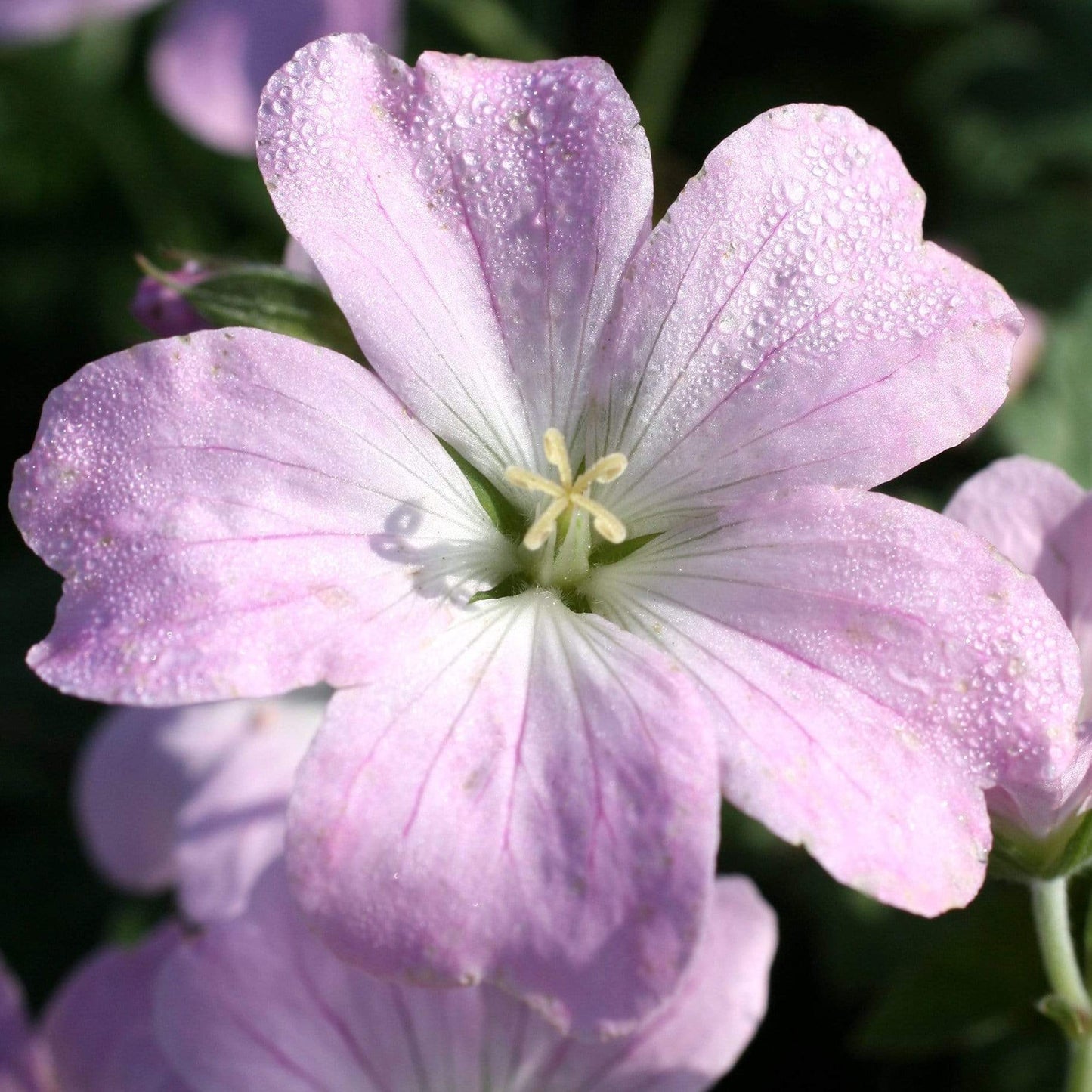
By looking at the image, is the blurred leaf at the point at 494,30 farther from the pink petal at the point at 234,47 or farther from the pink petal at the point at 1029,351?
the pink petal at the point at 1029,351

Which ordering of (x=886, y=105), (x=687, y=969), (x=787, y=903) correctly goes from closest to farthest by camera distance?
(x=687, y=969) → (x=787, y=903) → (x=886, y=105)

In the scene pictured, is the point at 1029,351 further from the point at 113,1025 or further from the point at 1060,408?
the point at 113,1025

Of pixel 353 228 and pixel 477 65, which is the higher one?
pixel 477 65

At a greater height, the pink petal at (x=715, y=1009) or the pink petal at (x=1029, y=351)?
the pink petal at (x=1029, y=351)

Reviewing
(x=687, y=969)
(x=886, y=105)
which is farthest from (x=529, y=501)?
(x=886, y=105)

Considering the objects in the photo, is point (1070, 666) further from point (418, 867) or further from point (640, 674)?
point (418, 867)

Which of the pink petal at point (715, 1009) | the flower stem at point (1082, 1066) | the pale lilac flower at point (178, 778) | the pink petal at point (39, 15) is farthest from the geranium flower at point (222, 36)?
the flower stem at point (1082, 1066)
